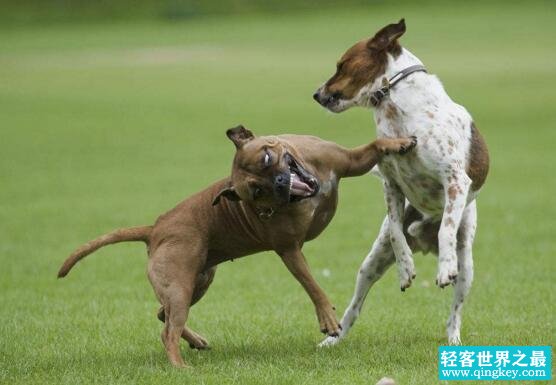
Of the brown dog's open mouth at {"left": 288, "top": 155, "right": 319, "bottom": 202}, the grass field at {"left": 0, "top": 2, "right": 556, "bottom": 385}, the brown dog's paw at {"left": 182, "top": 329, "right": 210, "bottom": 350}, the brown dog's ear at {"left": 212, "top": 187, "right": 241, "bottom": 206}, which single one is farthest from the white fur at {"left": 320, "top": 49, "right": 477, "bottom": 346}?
the brown dog's ear at {"left": 212, "top": 187, "right": 241, "bottom": 206}

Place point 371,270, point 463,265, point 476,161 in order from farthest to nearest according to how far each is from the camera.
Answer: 1. point 371,270
2. point 463,265
3. point 476,161

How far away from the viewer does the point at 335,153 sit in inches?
328

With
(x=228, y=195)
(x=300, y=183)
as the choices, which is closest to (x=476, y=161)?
(x=300, y=183)

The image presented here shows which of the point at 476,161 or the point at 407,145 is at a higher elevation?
the point at 407,145

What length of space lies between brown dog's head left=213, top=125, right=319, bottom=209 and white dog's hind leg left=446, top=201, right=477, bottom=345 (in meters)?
1.50

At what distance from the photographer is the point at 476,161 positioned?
28.5ft

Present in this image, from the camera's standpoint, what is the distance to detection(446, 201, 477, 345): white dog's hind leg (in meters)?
8.91

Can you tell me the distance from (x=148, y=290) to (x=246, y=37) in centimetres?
4172

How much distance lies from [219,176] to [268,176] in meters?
14.9

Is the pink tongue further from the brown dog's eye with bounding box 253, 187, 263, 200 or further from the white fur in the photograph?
the white fur

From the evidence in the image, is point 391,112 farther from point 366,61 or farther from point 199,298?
point 199,298

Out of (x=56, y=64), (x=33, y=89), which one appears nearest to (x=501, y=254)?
(x=33, y=89)

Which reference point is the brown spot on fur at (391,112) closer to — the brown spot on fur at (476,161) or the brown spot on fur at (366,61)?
the brown spot on fur at (366,61)

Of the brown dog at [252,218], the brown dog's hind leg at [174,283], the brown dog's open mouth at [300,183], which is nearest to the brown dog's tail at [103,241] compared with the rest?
the brown dog at [252,218]
